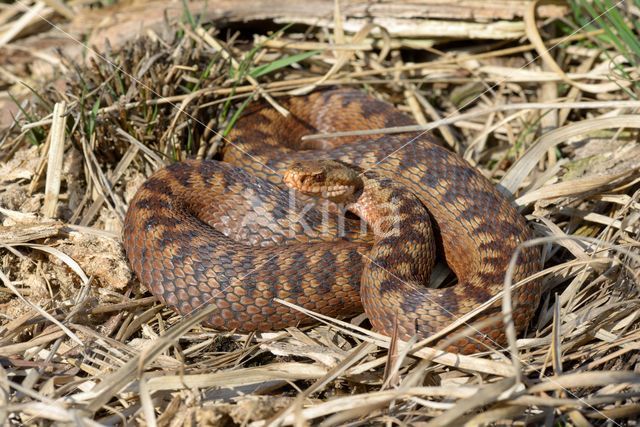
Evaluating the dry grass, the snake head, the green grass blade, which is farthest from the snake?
the green grass blade

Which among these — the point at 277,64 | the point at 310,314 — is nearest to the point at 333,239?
the point at 310,314

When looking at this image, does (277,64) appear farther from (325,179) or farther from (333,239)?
(333,239)

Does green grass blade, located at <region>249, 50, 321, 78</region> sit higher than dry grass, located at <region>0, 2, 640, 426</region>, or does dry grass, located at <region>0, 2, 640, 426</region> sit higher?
green grass blade, located at <region>249, 50, 321, 78</region>

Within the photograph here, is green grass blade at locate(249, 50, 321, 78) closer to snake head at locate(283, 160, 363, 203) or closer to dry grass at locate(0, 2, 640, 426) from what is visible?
dry grass at locate(0, 2, 640, 426)

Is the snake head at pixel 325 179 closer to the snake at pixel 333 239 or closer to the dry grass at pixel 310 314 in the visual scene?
the snake at pixel 333 239

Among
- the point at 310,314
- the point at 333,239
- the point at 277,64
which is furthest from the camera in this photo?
the point at 277,64

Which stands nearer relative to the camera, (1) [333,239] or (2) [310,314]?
(2) [310,314]

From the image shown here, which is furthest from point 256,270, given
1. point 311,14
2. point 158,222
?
point 311,14
